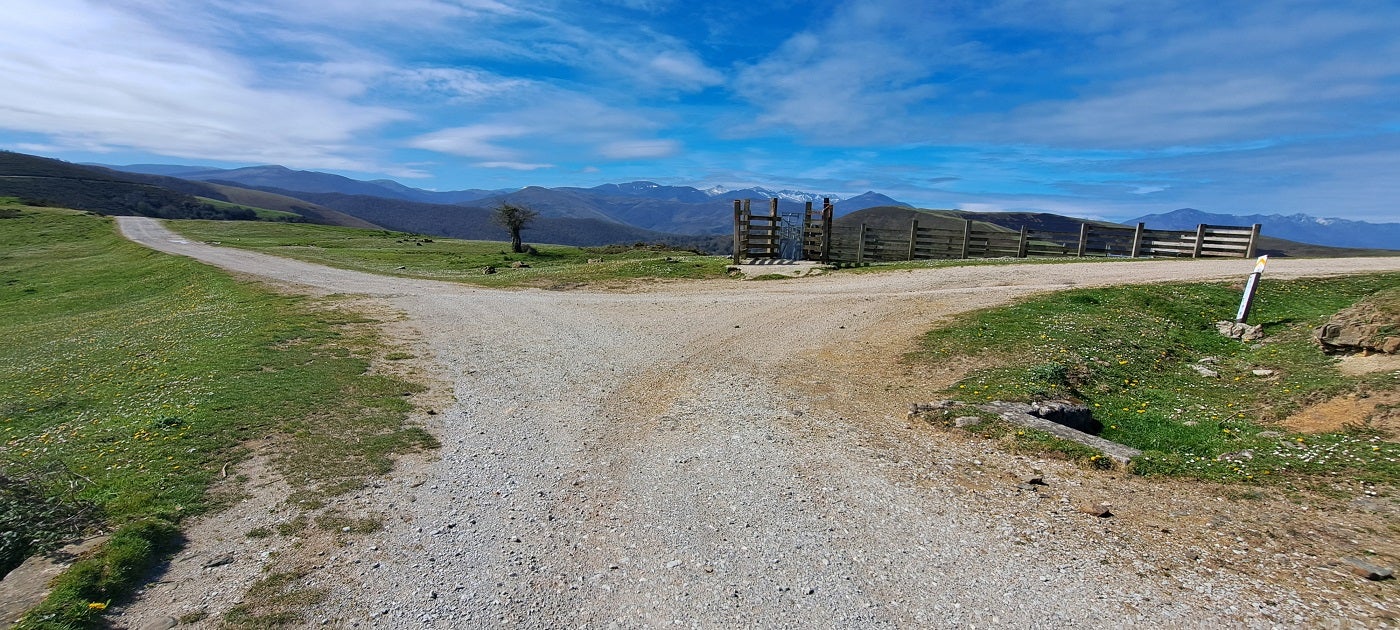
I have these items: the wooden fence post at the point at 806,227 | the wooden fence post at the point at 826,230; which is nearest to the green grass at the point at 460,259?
the wooden fence post at the point at 806,227

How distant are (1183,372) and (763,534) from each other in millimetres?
10337

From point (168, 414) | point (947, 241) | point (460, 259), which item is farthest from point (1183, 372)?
point (460, 259)

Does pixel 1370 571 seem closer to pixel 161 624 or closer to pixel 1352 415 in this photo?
pixel 1352 415

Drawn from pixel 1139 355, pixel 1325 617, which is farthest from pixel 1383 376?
pixel 1325 617

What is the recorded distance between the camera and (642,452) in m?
8.35

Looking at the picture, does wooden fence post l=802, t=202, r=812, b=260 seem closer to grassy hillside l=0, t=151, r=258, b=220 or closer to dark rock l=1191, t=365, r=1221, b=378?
dark rock l=1191, t=365, r=1221, b=378

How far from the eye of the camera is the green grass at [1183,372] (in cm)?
748

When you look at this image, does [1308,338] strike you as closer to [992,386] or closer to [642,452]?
[992,386]

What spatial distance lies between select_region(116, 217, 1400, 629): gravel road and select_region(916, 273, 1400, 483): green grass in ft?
4.12

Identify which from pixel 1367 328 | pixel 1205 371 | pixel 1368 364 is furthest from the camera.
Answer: pixel 1205 371

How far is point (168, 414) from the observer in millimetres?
8828

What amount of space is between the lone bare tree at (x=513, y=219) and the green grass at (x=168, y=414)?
33.7m

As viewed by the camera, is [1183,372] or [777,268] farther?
[777,268]

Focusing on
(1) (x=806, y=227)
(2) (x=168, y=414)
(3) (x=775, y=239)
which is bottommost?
(2) (x=168, y=414)
